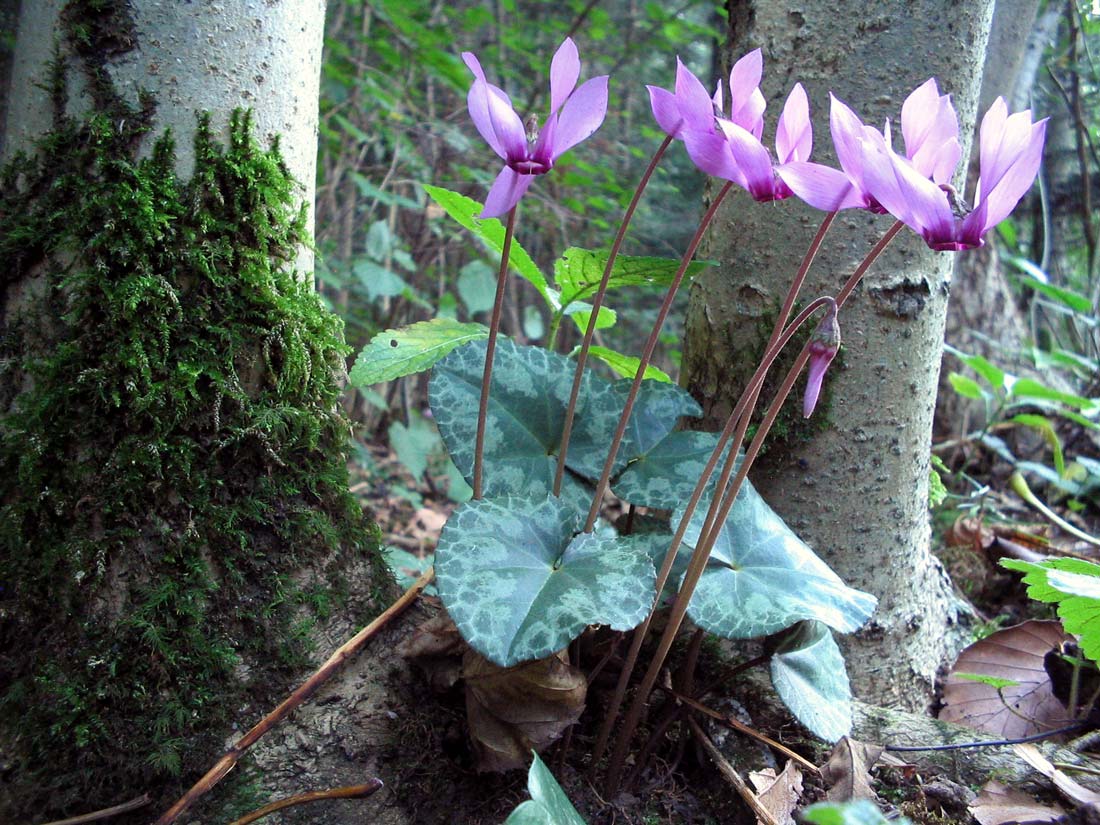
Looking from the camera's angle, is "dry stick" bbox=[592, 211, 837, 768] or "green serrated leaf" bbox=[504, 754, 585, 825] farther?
"dry stick" bbox=[592, 211, 837, 768]

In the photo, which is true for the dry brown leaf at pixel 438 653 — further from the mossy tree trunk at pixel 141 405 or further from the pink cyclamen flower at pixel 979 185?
the pink cyclamen flower at pixel 979 185

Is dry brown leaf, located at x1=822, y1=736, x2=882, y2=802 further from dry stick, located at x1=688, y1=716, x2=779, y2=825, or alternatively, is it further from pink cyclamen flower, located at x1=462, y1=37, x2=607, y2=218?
pink cyclamen flower, located at x1=462, y1=37, x2=607, y2=218

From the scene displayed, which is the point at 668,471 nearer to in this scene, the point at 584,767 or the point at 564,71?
the point at 584,767

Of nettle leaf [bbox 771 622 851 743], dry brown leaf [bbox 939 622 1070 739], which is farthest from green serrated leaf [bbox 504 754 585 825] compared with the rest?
dry brown leaf [bbox 939 622 1070 739]

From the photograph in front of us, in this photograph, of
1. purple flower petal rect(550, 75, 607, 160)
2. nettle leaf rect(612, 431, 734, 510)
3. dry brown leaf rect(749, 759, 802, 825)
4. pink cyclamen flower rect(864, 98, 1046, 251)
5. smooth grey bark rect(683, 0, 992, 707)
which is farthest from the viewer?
smooth grey bark rect(683, 0, 992, 707)

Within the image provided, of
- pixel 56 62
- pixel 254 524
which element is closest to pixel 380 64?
pixel 56 62

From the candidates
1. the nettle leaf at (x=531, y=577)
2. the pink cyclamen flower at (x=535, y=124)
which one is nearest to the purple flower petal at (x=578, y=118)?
the pink cyclamen flower at (x=535, y=124)
